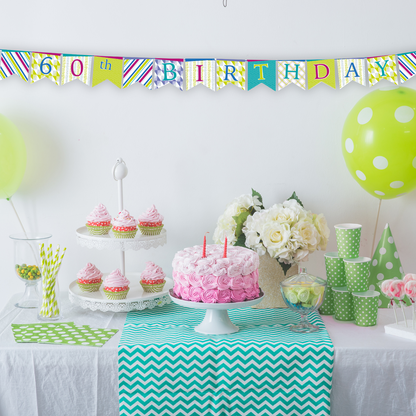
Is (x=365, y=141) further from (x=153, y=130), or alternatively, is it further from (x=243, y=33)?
(x=153, y=130)

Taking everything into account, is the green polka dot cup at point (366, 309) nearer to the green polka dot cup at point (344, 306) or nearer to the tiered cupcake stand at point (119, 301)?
the green polka dot cup at point (344, 306)

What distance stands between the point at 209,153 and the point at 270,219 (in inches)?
17.0

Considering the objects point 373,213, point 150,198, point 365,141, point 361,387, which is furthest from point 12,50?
point 361,387

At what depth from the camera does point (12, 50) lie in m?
1.67

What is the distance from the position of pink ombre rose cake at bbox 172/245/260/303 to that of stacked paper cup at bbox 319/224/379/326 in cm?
32

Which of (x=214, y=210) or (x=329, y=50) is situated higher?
(x=329, y=50)

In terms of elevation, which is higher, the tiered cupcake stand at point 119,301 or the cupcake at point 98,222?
the cupcake at point 98,222

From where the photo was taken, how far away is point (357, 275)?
1372mm

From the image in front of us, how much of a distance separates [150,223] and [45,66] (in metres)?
0.72

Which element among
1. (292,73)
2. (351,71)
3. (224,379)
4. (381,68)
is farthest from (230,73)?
(224,379)

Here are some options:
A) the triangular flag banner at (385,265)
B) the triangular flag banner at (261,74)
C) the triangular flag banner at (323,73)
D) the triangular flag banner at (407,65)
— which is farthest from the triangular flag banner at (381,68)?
the triangular flag banner at (385,265)

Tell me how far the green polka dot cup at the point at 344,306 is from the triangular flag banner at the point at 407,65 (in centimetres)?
86

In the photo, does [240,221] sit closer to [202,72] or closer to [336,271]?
[336,271]

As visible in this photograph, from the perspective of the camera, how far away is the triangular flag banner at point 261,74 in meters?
1.69
